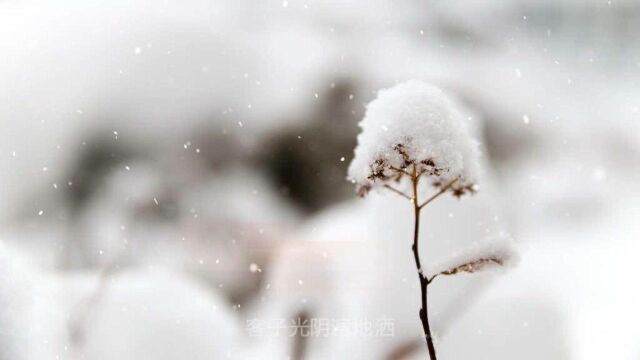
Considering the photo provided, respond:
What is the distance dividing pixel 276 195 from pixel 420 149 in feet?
8.47

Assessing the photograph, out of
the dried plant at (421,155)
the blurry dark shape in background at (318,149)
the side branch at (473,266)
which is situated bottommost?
the side branch at (473,266)

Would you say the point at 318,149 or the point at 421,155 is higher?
the point at 318,149

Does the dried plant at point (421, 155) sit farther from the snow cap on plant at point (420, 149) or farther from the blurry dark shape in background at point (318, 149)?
the blurry dark shape in background at point (318, 149)

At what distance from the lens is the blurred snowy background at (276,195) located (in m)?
0.86

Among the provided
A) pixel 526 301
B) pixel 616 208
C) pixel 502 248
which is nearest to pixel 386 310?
pixel 526 301

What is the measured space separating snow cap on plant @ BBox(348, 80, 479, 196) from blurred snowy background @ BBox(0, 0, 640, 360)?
0.06 meters

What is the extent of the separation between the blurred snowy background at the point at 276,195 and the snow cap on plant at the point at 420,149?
0.06 m

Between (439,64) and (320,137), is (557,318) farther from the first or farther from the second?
(320,137)

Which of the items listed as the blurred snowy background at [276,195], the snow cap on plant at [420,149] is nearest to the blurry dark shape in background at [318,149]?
the blurred snowy background at [276,195]

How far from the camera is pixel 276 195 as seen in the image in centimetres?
294

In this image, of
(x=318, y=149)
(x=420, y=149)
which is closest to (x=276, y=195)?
(x=318, y=149)

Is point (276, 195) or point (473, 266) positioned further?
point (276, 195)

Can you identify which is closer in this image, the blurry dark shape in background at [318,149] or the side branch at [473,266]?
the side branch at [473,266]

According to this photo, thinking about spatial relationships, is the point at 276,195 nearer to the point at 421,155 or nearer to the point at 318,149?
the point at 318,149
